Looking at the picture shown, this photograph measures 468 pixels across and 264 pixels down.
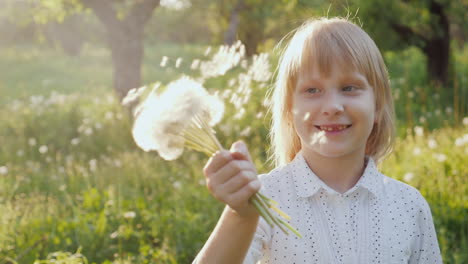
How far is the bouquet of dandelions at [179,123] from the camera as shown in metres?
1.09

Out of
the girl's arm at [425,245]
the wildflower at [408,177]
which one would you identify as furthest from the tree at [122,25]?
the girl's arm at [425,245]

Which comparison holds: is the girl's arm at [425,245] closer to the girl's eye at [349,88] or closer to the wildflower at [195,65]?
the girl's eye at [349,88]

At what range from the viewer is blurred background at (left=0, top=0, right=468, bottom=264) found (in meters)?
3.02

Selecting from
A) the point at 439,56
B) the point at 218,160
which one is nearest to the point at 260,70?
the point at 218,160

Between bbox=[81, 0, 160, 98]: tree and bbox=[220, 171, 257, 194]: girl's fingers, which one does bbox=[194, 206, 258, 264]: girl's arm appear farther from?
bbox=[81, 0, 160, 98]: tree

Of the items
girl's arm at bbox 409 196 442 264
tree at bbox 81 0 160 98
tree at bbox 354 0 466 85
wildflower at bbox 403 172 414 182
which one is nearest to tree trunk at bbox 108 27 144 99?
tree at bbox 81 0 160 98

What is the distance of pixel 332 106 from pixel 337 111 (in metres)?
0.03

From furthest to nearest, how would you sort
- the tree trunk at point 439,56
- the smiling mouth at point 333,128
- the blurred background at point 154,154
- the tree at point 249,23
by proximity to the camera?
1. the tree at point 249,23
2. the tree trunk at point 439,56
3. the blurred background at point 154,154
4. the smiling mouth at point 333,128

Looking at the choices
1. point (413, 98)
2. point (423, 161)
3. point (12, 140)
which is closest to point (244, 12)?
point (413, 98)

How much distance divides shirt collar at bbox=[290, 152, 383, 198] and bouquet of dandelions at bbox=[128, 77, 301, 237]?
0.46m

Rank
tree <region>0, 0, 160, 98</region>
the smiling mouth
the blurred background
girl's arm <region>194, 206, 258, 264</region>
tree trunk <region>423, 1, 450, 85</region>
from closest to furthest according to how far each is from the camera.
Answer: girl's arm <region>194, 206, 258, 264</region>, the smiling mouth, the blurred background, tree <region>0, 0, 160, 98</region>, tree trunk <region>423, 1, 450, 85</region>

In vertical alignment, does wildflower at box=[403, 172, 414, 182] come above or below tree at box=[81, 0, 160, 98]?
below

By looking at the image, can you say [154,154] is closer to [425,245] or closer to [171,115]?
[425,245]

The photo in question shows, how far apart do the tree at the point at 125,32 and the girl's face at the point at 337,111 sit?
6071 mm
